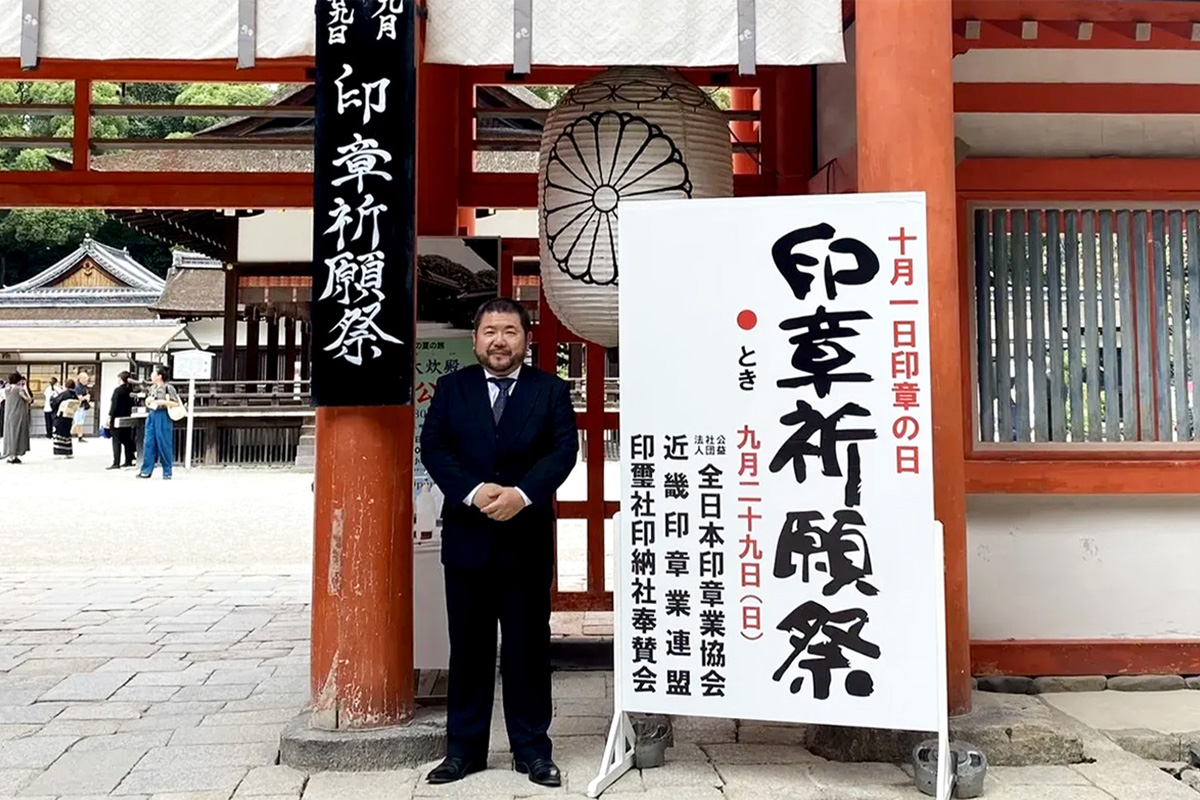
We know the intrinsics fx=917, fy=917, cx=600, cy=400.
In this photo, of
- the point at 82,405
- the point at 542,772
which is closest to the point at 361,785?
the point at 542,772

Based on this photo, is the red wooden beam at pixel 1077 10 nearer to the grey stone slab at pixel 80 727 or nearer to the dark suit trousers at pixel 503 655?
the dark suit trousers at pixel 503 655

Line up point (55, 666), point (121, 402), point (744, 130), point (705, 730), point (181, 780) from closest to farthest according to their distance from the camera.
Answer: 1. point (181, 780)
2. point (705, 730)
3. point (55, 666)
4. point (744, 130)
5. point (121, 402)

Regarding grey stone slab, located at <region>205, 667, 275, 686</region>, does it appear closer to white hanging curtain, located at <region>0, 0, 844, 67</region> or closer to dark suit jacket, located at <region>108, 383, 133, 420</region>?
white hanging curtain, located at <region>0, 0, 844, 67</region>

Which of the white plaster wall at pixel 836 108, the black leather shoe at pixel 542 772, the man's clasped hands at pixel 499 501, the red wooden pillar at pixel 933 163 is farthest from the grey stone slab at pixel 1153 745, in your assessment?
the white plaster wall at pixel 836 108

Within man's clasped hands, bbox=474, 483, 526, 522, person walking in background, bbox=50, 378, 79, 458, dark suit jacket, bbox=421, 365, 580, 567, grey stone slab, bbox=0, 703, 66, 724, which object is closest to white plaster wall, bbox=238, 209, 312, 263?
person walking in background, bbox=50, 378, 79, 458

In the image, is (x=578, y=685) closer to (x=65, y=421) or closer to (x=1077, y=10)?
(x=1077, y=10)

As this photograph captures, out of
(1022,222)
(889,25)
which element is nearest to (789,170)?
(1022,222)

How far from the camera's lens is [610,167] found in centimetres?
393

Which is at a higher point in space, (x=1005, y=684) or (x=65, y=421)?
(x=65, y=421)

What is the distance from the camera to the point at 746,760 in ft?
11.7

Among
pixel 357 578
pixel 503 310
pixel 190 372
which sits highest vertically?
pixel 190 372

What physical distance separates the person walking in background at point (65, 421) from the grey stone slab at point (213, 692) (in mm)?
19879

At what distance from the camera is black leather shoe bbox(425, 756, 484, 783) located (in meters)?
3.31

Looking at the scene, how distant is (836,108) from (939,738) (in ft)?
11.6
